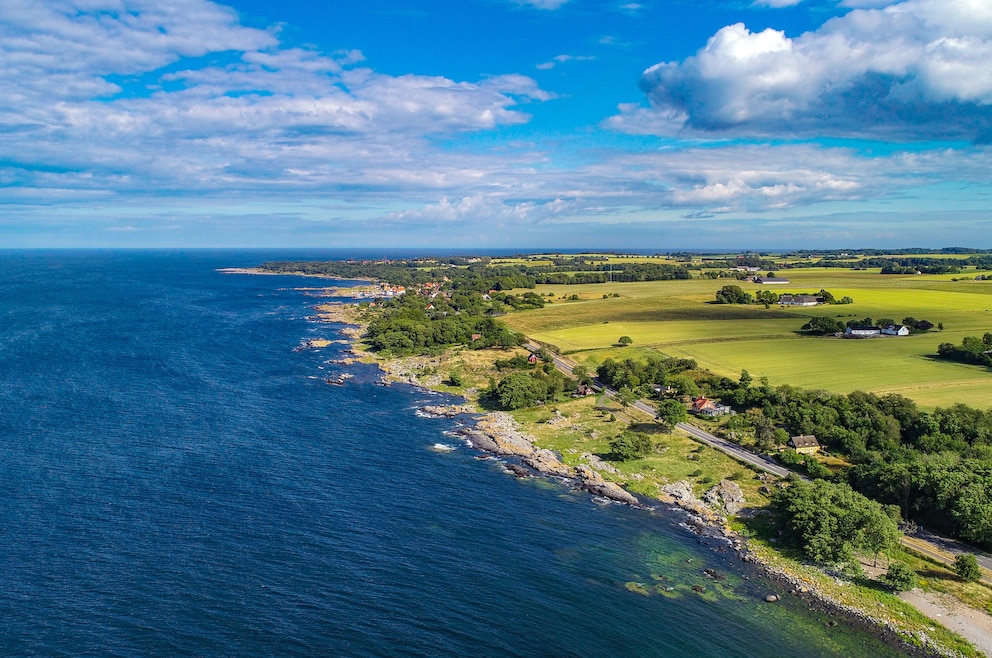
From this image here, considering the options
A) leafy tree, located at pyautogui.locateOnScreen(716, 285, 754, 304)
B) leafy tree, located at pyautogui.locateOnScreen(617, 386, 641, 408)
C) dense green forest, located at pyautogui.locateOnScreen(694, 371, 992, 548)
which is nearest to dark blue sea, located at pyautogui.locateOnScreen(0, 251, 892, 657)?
dense green forest, located at pyautogui.locateOnScreen(694, 371, 992, 548)

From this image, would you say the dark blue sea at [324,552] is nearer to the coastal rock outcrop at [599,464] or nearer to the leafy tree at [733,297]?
the coastal rock outcrop at [599,464]

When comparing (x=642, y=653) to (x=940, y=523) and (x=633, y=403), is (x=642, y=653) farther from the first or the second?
(x=633, y=403)

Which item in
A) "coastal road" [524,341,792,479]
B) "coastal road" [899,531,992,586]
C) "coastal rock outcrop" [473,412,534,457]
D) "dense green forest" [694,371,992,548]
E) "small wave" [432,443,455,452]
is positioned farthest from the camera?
"coastal rock outcrop" [473,412,534,457]

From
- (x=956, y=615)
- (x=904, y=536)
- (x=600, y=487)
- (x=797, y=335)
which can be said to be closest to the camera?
(x=956, y=615)

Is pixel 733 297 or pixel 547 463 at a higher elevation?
pixel 733 297

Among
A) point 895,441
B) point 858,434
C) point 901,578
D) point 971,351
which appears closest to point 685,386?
point 858,434

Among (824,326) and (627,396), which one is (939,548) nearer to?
(627,396)

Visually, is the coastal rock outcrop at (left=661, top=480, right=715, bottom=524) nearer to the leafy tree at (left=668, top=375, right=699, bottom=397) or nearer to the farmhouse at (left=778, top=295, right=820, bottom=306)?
the leafy tree at (left=668, top=375, right=699, bottom=397)
